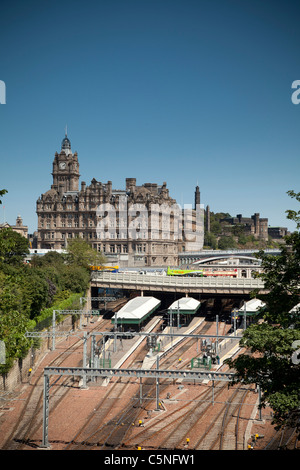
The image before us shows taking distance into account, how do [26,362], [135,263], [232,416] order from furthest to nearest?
1. [135,263]
2. [26,362]
3. [232,416]

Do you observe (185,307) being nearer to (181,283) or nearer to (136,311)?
(136,311)

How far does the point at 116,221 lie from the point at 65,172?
30564 mm

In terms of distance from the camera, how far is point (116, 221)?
518 ft

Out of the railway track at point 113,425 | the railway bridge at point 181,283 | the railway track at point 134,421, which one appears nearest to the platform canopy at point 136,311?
the railway bridge at point 181,283

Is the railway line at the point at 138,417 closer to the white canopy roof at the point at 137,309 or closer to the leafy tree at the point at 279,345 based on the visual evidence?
the leafy tree at the point at 279,345

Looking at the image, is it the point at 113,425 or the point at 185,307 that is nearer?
the point at 113,425

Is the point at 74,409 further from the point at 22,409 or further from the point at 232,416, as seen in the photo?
the point at 232,416

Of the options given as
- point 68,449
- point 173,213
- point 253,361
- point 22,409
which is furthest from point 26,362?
point 173,213

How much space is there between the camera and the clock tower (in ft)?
575

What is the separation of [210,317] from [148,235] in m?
71.7

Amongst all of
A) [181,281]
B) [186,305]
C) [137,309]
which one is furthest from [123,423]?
[181,281]

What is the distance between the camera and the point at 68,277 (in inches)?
3418

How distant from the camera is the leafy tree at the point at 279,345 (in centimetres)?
2437
